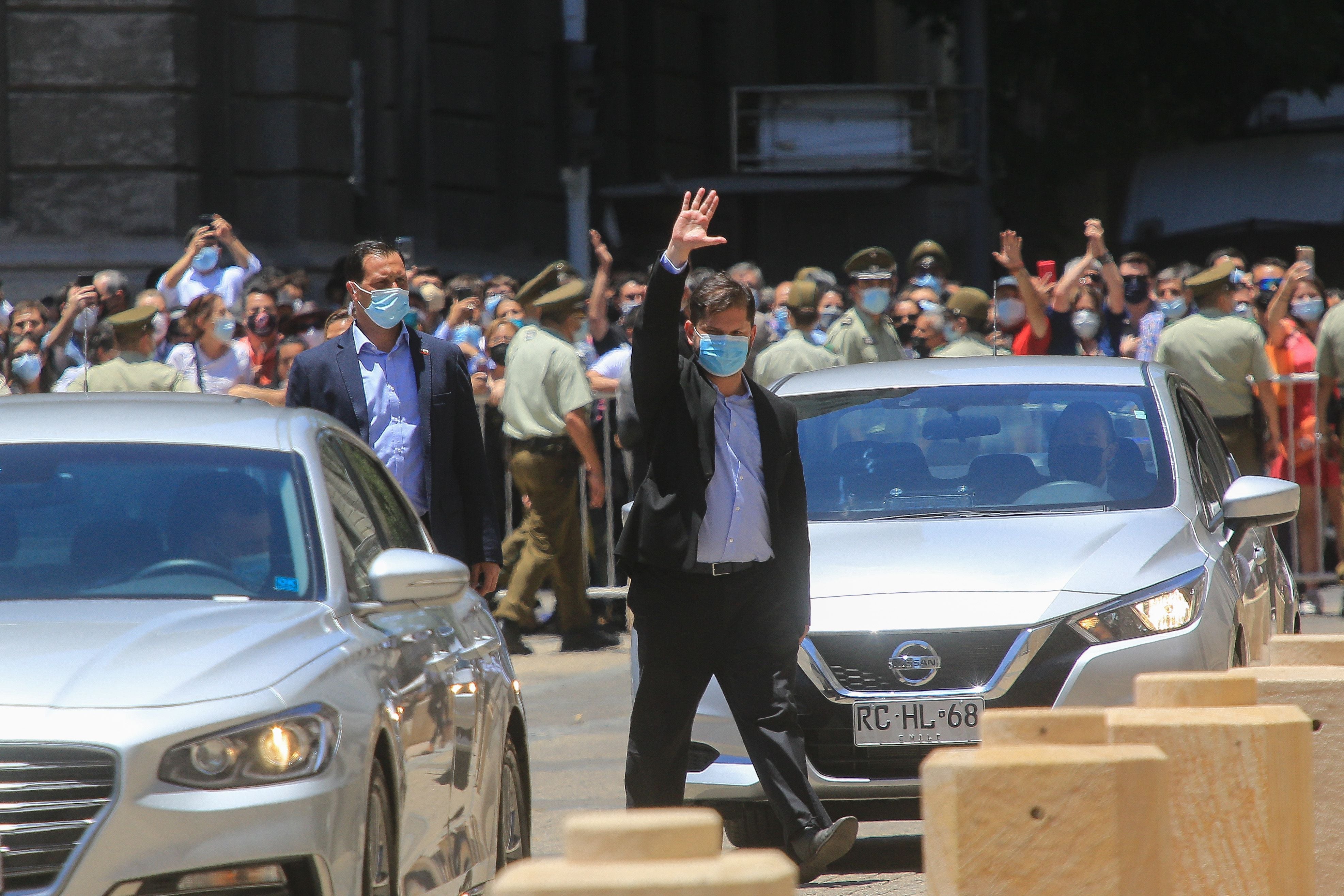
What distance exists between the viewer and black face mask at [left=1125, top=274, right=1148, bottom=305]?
52.2ft

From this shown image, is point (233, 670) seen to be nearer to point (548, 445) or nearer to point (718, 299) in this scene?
point (718, 299)

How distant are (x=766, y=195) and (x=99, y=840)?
2235 centimetres

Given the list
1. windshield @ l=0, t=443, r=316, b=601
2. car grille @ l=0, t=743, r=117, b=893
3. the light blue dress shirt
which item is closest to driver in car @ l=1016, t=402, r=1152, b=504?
the light blue dress shirt

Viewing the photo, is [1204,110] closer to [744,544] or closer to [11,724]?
[744,544]

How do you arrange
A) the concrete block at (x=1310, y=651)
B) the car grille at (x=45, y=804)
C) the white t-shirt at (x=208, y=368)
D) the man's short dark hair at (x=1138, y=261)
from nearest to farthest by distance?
1. the car grille at (x=45, y=804)
2. the concrete block at (x=1310, y=651)
3. the white t-shirt at (x=208, y=368)
4. the man's short dark hair at (x=1138, y=261)

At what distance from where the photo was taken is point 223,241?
15.1m

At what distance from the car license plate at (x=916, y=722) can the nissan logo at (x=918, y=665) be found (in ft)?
0.23

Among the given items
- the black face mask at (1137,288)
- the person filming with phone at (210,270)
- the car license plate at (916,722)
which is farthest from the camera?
the black face mask at (1137,288)

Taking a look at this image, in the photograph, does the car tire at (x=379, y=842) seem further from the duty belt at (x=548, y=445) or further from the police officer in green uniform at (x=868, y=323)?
the police officer in green uniform at (x=868, y=323)

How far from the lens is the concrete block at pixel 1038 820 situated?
10.7 ft

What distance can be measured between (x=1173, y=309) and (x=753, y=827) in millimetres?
9535

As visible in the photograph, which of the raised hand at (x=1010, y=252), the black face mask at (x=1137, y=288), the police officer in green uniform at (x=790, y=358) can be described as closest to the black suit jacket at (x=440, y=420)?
the police officer in green uniform at (x=790, y=358)

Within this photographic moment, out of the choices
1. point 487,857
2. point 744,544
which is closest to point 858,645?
point 744,544

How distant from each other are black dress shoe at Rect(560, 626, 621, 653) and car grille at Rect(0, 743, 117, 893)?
8.65m
